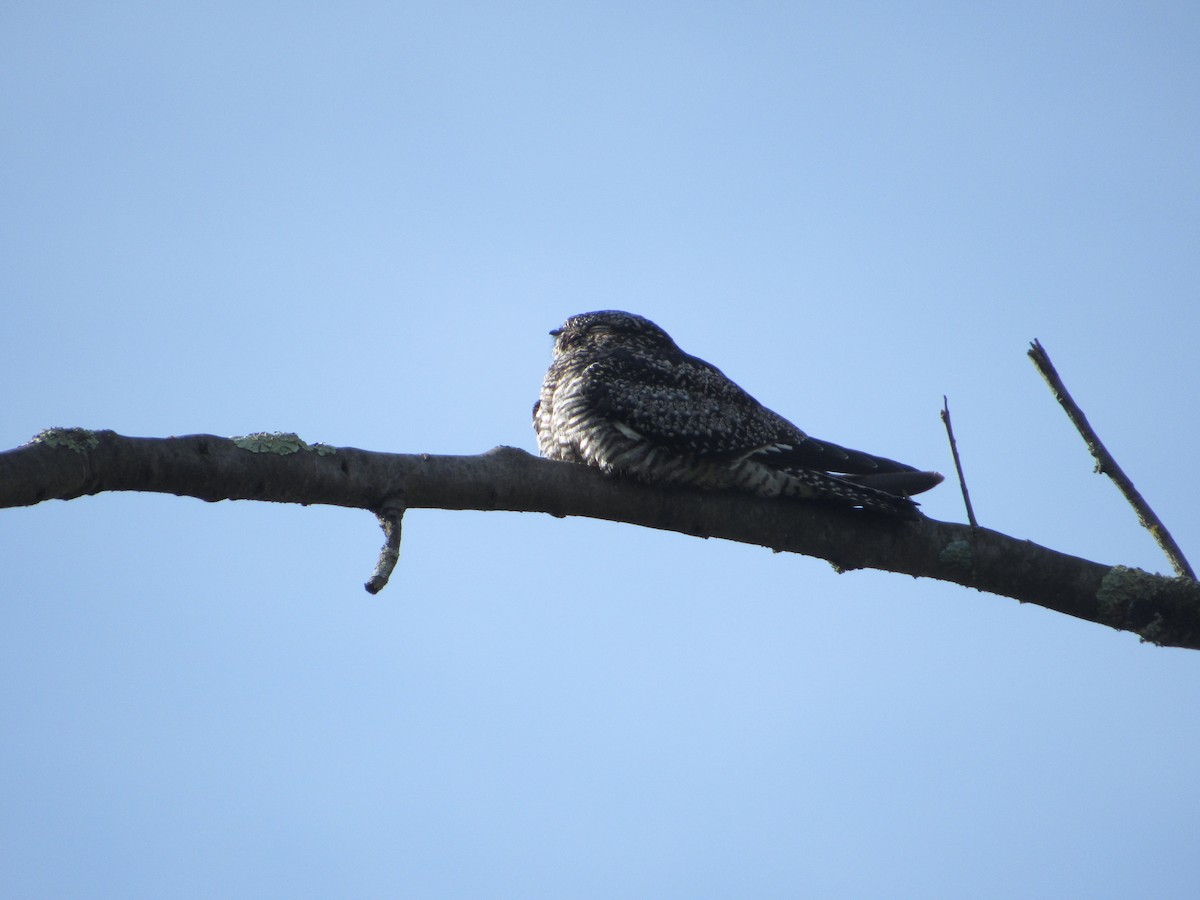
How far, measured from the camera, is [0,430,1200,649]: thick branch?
12.1 feet

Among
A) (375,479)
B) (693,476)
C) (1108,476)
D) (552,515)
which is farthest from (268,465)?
(1108,476)

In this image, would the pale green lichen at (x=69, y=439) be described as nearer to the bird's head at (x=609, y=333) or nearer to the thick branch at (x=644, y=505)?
the thick branch at (x=644, y=505)

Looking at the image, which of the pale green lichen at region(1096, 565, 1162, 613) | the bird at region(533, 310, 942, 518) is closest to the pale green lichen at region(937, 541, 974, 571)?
the bird at region(533, 310, 942, 518)

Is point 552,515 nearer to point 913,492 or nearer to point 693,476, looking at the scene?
point 693,476

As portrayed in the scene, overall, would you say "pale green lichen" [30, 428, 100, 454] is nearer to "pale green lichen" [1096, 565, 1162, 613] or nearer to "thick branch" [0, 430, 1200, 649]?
"thick branch" [0, 430, 1200, 649]

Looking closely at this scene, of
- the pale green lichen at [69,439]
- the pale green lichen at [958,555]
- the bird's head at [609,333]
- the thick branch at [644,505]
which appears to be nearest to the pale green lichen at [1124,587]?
the thick branch at [644,505]

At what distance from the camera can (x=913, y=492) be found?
534 centimetres

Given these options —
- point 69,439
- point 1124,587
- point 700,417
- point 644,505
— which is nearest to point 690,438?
point 700,417

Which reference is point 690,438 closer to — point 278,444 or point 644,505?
point 644,505

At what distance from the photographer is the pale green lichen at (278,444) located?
3.84 m

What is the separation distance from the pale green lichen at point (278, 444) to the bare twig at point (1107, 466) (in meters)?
2.78

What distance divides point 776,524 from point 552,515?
0.97m

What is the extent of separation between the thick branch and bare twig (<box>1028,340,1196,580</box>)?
140mm

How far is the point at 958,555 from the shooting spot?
4.76 metres
